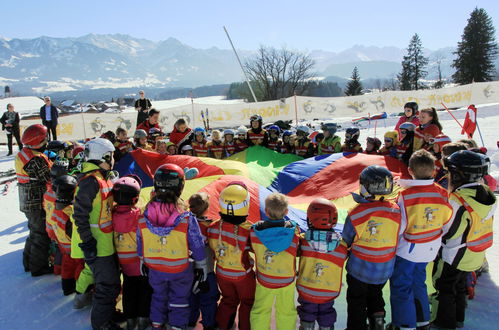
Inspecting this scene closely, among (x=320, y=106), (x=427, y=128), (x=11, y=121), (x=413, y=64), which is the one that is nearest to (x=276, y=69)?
(x=413, y=64)

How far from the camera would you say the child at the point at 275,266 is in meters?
2.45

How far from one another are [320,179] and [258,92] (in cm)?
3903

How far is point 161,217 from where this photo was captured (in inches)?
101

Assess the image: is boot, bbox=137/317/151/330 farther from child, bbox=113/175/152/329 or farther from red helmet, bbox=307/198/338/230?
red helmet, bbox=307/198/338/230

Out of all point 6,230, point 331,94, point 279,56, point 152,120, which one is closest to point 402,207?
point 152,120

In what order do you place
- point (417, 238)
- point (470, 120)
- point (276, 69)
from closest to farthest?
point (417, 238) → point (470, 120) → point (276, 69)

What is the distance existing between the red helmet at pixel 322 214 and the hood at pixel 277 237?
0.17 m

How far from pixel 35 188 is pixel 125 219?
1.73 m

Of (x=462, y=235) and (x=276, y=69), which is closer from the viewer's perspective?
(x=462, y=235)

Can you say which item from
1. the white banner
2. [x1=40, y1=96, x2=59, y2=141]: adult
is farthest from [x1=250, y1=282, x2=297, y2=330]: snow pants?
the white banner

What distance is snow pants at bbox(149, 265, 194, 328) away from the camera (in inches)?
103

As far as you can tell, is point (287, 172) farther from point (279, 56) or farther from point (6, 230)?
point (279, 56)

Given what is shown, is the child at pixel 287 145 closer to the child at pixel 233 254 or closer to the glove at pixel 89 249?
the child at pixel 233 254

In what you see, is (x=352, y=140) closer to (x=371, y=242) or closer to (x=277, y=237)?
(x=371, y=242)
